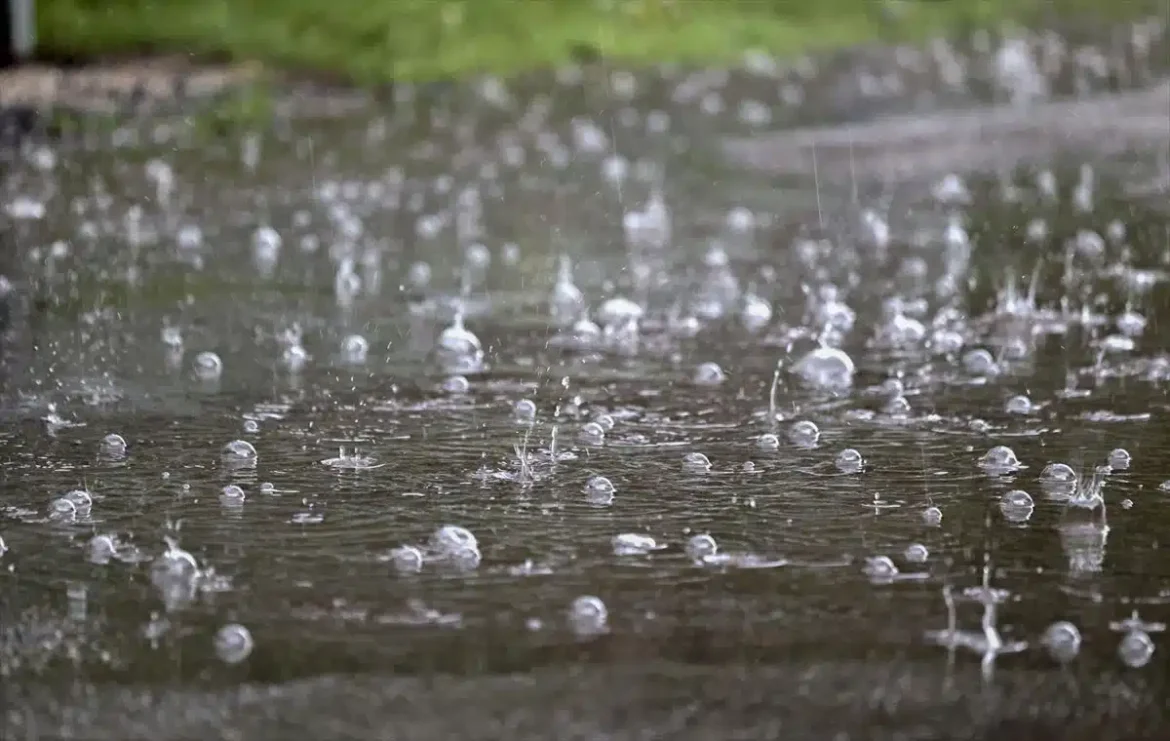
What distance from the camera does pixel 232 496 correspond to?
2303 millimetres

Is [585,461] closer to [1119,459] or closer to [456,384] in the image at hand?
[456,384]

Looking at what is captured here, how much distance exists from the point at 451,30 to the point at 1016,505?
795 cm

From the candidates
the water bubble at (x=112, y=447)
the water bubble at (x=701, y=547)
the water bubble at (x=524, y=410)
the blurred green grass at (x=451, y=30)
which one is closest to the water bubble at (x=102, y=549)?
the water bubble at (x=112, y=447)

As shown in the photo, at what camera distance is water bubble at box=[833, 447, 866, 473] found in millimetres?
2445

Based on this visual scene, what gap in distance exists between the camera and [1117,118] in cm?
711

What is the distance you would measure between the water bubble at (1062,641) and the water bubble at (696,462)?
755 mm

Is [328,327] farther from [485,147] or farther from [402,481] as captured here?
[485,147]

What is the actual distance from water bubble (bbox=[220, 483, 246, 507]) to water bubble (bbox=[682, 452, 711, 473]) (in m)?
0.65

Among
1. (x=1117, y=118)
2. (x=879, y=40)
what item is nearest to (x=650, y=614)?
(x=1117, y=118)

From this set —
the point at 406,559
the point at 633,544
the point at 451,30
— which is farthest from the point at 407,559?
the point at 451,30

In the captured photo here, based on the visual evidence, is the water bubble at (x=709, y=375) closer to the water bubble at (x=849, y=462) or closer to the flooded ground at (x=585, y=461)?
the flooded ground at (x=585, y=461)

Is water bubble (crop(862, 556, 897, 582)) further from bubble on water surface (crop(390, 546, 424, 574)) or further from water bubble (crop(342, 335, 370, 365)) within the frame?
water bubble (crop(342, 335, 370, 365))

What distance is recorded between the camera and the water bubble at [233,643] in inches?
68.0

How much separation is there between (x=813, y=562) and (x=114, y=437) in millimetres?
1190
